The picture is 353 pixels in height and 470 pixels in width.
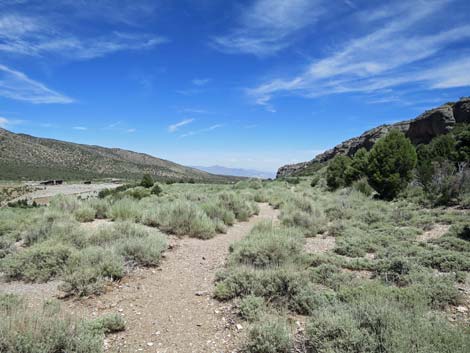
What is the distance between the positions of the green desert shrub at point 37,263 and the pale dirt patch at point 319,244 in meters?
5.66

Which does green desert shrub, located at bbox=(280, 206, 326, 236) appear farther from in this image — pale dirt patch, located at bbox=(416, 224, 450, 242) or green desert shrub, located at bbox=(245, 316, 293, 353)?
green desert shrub, located at bbox=(245, 316, 293, 353)

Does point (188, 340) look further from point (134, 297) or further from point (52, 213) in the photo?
point (52, 213)

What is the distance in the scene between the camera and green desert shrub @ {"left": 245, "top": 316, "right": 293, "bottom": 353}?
10.9ft

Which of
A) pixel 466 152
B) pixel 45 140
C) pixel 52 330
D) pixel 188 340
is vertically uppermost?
pixel 45 140

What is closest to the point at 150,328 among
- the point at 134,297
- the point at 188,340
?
the point at 188,340

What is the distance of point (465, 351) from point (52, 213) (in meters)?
11.2

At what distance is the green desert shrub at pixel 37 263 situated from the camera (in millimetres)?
5699

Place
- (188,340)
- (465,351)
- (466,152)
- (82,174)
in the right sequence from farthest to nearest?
(82,174) → (466,152) → (188,340) → (465,351)

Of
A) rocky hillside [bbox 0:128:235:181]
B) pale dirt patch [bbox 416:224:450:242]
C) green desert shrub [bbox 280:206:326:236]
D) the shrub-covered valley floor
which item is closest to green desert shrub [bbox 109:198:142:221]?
the shrub-covered valley floor

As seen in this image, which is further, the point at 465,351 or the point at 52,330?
the point at 52,330

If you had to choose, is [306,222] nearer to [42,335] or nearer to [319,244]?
[319,244]

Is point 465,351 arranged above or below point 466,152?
below

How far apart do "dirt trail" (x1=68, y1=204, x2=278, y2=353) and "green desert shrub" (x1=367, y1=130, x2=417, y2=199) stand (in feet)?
45.8

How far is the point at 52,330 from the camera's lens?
3102 mm
